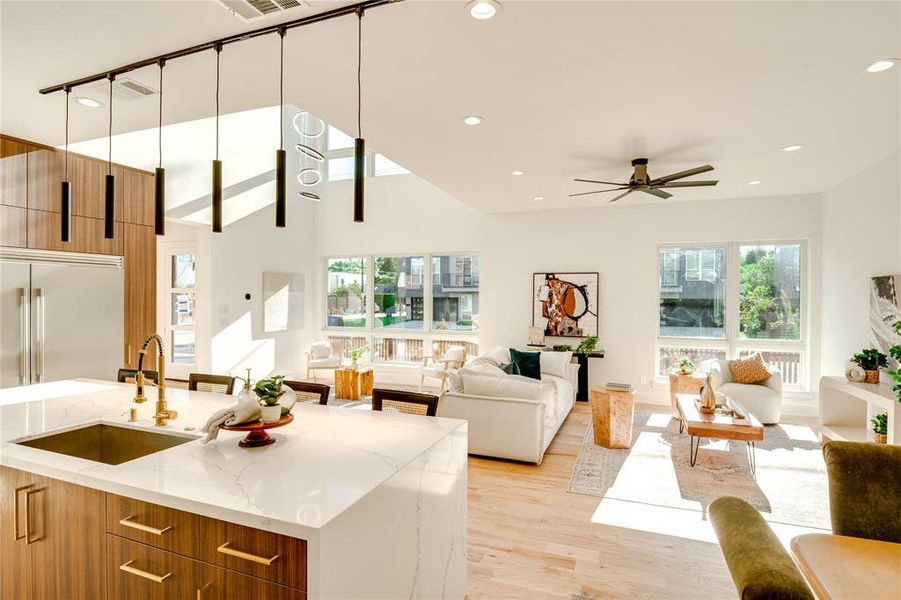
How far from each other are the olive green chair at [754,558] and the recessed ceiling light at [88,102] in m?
4.02

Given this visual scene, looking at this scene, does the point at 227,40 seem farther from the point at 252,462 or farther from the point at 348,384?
the point at 348,384

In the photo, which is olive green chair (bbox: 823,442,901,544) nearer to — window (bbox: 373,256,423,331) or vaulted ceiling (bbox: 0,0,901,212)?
vaulted ceiling (bbox: 0,0,901,212)

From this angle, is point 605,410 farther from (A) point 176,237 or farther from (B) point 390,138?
(A) point 176,237

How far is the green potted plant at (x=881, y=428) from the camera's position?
3.87 meters

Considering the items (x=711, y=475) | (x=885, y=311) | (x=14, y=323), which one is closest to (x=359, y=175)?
(x=14, y=323)

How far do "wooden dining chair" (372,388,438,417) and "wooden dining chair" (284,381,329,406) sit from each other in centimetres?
34

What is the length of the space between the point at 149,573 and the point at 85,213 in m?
3.81

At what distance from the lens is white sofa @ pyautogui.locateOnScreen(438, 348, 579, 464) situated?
157 inches

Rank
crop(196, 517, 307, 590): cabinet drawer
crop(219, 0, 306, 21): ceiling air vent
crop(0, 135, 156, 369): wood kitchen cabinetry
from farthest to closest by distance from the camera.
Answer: crop(0, 135, 156, 369): wood kitchen cabinetry
crop(219, 0, 306, 21): ceiling air vent
crop(196, 517, 307, 590): cabinet drawer

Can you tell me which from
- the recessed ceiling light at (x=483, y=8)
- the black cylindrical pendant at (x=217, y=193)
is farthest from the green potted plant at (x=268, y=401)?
the recessed ceiling light at (x=483, y=8)

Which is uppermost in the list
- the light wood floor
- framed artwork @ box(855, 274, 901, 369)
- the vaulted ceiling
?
the vaulted ceiling

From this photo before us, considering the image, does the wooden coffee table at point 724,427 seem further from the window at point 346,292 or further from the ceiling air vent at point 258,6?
→ the window at point 346,292

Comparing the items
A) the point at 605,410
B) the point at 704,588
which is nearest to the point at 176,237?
the point at 605,410

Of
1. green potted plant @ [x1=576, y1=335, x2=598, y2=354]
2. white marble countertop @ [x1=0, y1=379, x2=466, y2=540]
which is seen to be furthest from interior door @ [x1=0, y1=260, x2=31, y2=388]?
green potted plant @ [x1=576, y1=335, x2=598, y2=354]
